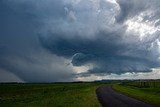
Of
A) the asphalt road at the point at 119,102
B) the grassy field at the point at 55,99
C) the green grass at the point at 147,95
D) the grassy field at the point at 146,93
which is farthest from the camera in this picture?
the grassy field at the point at 146,93

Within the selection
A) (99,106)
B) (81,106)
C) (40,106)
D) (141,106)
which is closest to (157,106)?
(141,106)

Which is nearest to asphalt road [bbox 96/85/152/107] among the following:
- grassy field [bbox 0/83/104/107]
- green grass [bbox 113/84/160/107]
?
grassy field [bbox 0/83/104/107]

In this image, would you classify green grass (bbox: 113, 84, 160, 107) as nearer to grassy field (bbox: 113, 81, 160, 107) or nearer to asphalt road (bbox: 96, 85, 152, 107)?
grassy field (bbox: 113, 81, 160, 107)

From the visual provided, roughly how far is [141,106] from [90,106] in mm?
5589

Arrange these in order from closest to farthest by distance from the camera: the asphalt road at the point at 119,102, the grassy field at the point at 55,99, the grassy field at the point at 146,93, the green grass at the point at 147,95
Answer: the asphalt road at the point at 119,102 < the grassy field at the point at 55,99 < the green grass at the point at 147,95 < the grassy field at the point at 146,93

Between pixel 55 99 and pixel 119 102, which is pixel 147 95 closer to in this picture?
pixel 119 102

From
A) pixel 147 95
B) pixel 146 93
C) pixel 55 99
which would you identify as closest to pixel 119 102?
pixel 55 99

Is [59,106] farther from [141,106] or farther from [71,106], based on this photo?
[141,106]

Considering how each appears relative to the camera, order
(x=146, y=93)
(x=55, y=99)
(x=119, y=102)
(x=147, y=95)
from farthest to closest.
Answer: (x=146, y=93) → (x=147, y=95) → (x=55, y=99) → (x=119, y=102)

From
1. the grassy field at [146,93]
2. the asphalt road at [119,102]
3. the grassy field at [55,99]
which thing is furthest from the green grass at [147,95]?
the grassy field at [55,99]

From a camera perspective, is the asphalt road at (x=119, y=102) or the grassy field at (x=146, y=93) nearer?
the asphalt road at (x=119, y=102)

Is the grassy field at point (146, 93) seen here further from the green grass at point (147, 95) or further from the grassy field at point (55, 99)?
the grassy field at point (55, 99)

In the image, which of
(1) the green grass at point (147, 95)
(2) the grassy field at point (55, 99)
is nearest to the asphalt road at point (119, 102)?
(2) the grassy field at point (55, 99)

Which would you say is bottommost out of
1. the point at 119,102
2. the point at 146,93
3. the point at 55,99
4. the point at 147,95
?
the point at 119,102
